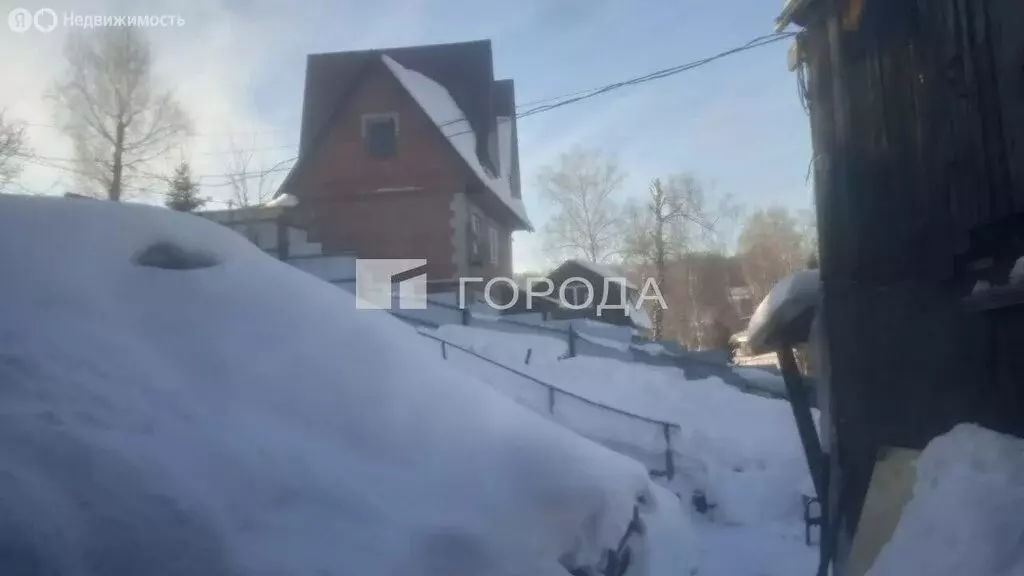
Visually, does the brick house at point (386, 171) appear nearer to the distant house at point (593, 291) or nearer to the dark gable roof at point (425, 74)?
the dark gable roof at point (425, 74)

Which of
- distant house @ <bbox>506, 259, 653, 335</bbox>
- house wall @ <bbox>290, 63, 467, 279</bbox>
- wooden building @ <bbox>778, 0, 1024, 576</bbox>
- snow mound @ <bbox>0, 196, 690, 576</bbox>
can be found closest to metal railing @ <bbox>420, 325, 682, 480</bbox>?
wooden building @ <bbox>778, 0, 1024, 576</bbox>

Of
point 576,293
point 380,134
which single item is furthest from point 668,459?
point 576,293

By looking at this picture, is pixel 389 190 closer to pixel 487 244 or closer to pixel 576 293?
pixel 487 244

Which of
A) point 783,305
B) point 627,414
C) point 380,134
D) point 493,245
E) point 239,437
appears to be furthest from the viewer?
point 493,245

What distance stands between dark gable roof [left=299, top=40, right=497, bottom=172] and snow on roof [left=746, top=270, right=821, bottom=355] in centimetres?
1415

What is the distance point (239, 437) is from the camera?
286 cm

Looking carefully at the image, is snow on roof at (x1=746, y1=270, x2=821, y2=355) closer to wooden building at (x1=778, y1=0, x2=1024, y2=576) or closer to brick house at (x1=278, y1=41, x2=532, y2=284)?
wooden building at (x1=778, y1=0, x2=1024, y2=576)

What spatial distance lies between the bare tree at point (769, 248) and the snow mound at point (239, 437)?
102 ft

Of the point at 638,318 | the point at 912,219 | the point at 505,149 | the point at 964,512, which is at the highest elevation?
the point at 505,149

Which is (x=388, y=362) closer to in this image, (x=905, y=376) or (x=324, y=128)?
(x=905, y=376)

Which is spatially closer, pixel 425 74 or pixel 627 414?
pixel 627 414

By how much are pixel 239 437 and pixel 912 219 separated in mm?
3825

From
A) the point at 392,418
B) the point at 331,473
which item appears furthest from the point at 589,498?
the point at 331,473

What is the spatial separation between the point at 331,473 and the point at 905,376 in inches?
135
